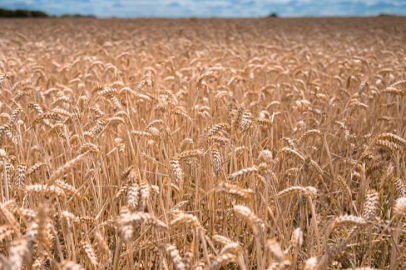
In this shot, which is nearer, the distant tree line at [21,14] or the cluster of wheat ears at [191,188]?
the cluster of wheat ears at [191,188]

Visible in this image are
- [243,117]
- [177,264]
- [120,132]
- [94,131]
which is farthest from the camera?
[120,132]

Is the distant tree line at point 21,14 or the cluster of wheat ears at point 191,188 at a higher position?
the distant tree line at point 21,14

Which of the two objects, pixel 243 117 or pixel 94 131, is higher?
pixel 243 117

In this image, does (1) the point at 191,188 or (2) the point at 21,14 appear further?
(2) the point at 21,14

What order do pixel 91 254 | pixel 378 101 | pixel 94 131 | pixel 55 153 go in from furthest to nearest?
pixel 378 101 → pixel 55 153 → pixel 94 131 → pixel 91 254

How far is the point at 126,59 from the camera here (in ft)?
17.6

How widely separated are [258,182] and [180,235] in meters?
0.50

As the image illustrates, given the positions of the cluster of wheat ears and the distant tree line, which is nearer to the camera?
the cluster of wheat ears

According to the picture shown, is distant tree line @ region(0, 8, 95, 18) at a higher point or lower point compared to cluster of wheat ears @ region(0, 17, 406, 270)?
higher

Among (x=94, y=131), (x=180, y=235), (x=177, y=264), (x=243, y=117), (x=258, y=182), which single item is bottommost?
(x=180, y=235)

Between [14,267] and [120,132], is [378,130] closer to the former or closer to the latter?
[120,132]

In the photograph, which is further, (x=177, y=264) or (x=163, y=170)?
(x=163, y=170)

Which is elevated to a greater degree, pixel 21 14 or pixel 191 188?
pixel 21 14

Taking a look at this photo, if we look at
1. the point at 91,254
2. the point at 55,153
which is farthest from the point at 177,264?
the point at 55,153
